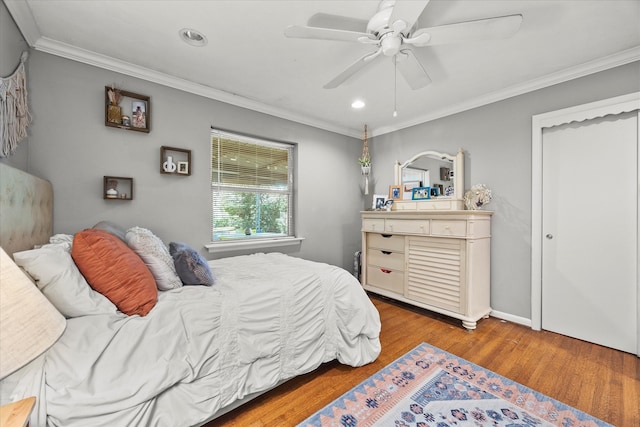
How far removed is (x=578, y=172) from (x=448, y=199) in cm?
110

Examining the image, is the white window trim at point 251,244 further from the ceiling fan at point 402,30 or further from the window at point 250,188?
the ceiling fan at point 402,30

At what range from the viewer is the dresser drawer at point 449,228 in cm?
258

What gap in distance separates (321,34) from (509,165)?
240 centimetres

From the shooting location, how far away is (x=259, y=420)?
1.48m

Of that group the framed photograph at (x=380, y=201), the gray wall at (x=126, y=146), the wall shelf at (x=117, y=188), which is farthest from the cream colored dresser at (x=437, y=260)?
the wall shelf at (x=117, y=188)

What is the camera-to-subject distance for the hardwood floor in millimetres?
1549

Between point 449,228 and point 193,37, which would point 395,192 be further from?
point 193,37

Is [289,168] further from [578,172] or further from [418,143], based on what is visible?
[578,172]

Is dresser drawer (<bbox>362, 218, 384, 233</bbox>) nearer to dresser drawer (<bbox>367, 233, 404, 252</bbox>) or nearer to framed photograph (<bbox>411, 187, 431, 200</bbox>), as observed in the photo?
dresser drawer (<bbox>367, 233, 404, 252</bbox>)

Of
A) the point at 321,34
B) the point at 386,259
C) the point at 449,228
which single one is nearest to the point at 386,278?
the point at 386,259

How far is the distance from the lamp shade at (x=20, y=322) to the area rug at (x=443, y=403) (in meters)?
1.32

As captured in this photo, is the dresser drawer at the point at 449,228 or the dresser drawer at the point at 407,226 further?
the dresser drawer at the point at 407,226

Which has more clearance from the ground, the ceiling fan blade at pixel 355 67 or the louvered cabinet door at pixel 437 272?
the ceiling fan blade at pixel 355 67

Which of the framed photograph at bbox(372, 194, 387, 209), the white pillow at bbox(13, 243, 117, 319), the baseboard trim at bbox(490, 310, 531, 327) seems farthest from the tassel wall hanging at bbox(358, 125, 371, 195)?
the white pillow at bbox(13, 243, 117, 319)
